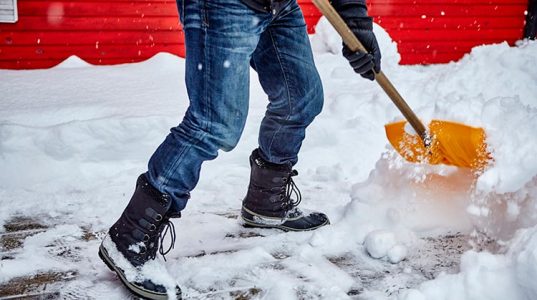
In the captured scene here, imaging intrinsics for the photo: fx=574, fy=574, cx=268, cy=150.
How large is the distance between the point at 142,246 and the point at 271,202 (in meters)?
0.77

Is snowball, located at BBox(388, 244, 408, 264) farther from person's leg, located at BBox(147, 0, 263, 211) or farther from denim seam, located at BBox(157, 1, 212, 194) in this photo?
denim seam, located at BBox(157, 1, 212, 194)

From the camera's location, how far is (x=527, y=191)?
7.71 feet

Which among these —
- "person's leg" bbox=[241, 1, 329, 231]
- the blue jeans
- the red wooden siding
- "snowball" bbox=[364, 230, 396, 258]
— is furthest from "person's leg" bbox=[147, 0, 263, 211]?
the red wooden siding

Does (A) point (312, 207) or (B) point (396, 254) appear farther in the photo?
(A) point (312, 207)

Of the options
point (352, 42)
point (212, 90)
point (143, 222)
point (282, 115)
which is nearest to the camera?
point (212, 90)

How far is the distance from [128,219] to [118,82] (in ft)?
10.9

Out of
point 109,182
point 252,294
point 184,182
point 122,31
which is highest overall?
point 122,31

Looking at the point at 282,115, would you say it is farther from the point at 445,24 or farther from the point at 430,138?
the point at 445,24

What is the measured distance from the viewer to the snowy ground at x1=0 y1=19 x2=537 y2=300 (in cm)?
217

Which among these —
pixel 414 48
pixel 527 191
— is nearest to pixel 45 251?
pixel 527 191

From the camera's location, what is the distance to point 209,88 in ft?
6.71

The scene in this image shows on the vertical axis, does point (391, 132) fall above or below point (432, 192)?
above

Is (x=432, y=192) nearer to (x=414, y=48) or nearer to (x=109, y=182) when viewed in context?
(x=109, y=182)

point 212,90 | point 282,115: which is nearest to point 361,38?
point 282,115
